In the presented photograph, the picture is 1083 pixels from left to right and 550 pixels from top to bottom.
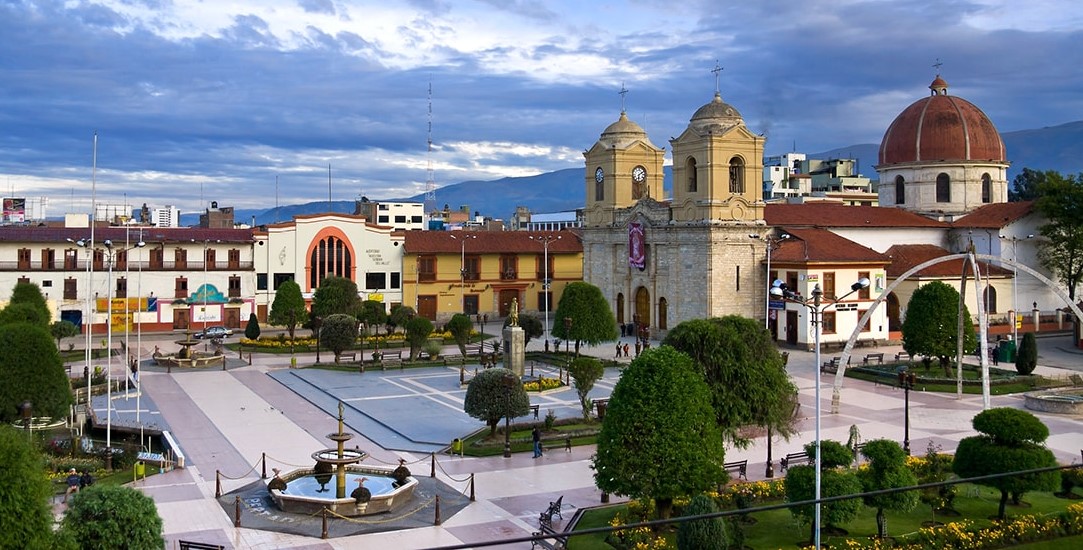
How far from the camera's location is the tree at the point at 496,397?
101 ft

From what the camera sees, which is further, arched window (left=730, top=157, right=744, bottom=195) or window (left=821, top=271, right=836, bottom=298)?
arched window (left=730, top=157, right=744, bottom=195)

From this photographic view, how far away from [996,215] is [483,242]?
3640 centimetres

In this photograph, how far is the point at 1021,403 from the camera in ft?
130

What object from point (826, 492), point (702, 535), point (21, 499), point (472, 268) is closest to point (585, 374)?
point (826, 492)

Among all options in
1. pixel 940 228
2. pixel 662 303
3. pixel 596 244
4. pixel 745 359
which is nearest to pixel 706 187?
pixel 662 303

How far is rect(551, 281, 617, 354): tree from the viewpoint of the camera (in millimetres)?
50281

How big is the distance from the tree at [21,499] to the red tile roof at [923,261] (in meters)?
54.7

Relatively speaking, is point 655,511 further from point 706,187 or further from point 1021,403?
point 706,187

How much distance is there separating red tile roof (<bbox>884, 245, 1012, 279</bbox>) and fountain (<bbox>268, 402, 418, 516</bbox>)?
144 feet

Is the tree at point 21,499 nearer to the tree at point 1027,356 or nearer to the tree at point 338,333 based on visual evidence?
the tree at point 338,333

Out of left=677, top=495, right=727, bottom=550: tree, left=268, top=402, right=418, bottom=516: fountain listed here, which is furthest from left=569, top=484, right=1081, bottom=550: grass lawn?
left=268, top=402, right=418, bottom=516: fountain

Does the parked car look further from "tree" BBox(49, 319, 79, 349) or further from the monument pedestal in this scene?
the monument pedestal

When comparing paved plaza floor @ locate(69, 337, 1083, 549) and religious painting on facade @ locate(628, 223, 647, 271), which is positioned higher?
religious painting on facade @ locate(628, 223, 647, 271)

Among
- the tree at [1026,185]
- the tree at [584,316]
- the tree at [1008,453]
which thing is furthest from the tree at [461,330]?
the tree at [1026,185]
